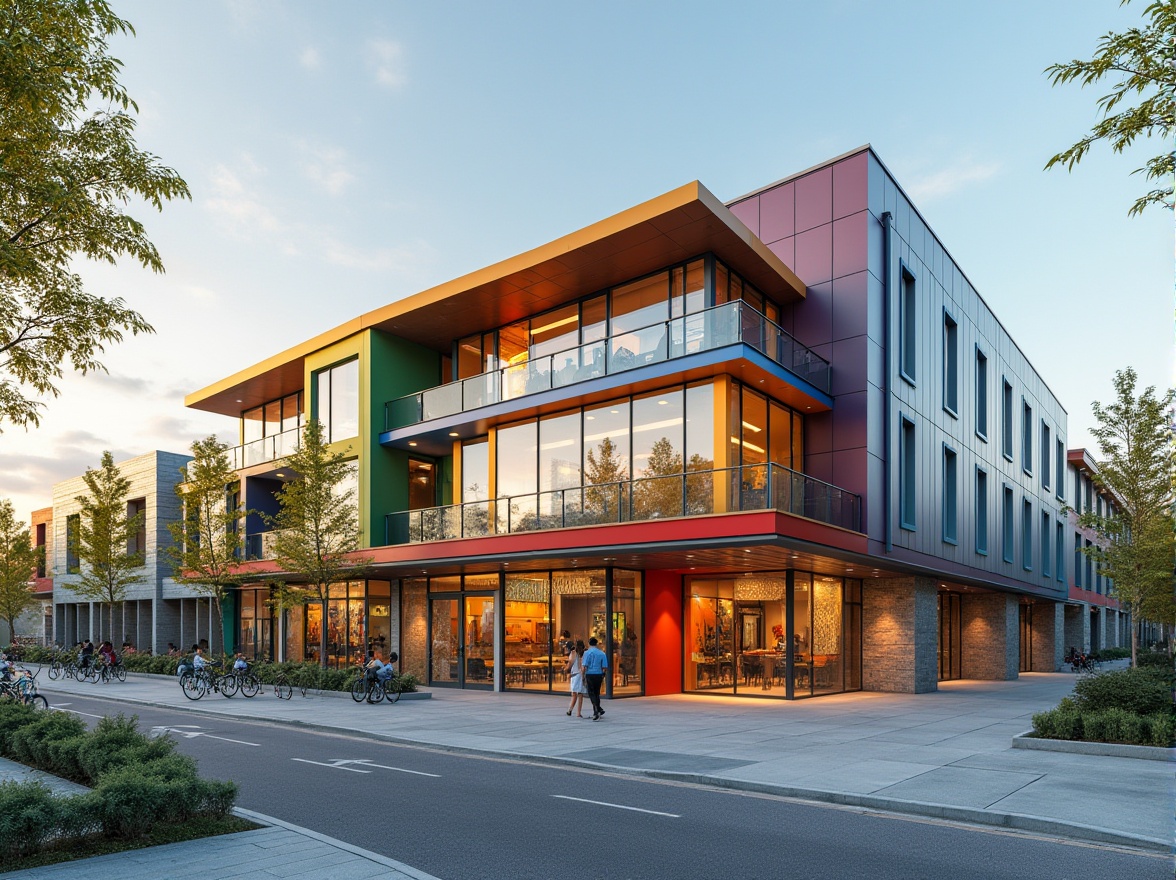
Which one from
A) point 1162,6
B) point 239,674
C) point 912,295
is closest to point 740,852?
point 1162,6

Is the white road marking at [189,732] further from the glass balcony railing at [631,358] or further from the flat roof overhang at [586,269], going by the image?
the flat roof overhang at [586,269]

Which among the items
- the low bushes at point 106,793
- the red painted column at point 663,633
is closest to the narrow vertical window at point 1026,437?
the red painted column at point 663,633

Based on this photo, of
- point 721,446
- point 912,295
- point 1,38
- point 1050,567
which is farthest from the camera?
point 1050,567

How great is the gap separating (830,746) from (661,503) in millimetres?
7916

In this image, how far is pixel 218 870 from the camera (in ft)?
23.0

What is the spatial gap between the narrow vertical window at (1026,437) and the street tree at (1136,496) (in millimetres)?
10380

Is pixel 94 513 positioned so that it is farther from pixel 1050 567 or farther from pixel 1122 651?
pixel 1122 651

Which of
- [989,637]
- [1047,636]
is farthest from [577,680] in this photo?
[1047,636]

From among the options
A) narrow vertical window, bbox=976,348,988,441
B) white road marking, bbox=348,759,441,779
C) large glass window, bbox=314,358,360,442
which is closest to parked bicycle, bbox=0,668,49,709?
white road marking, bbox=348,759,441,779

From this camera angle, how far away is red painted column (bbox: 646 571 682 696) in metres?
25.2

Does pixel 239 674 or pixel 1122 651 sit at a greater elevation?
pixel 239 674

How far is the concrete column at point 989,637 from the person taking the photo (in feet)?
119

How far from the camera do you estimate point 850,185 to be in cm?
2581

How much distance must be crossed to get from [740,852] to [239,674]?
21680 millimetres
